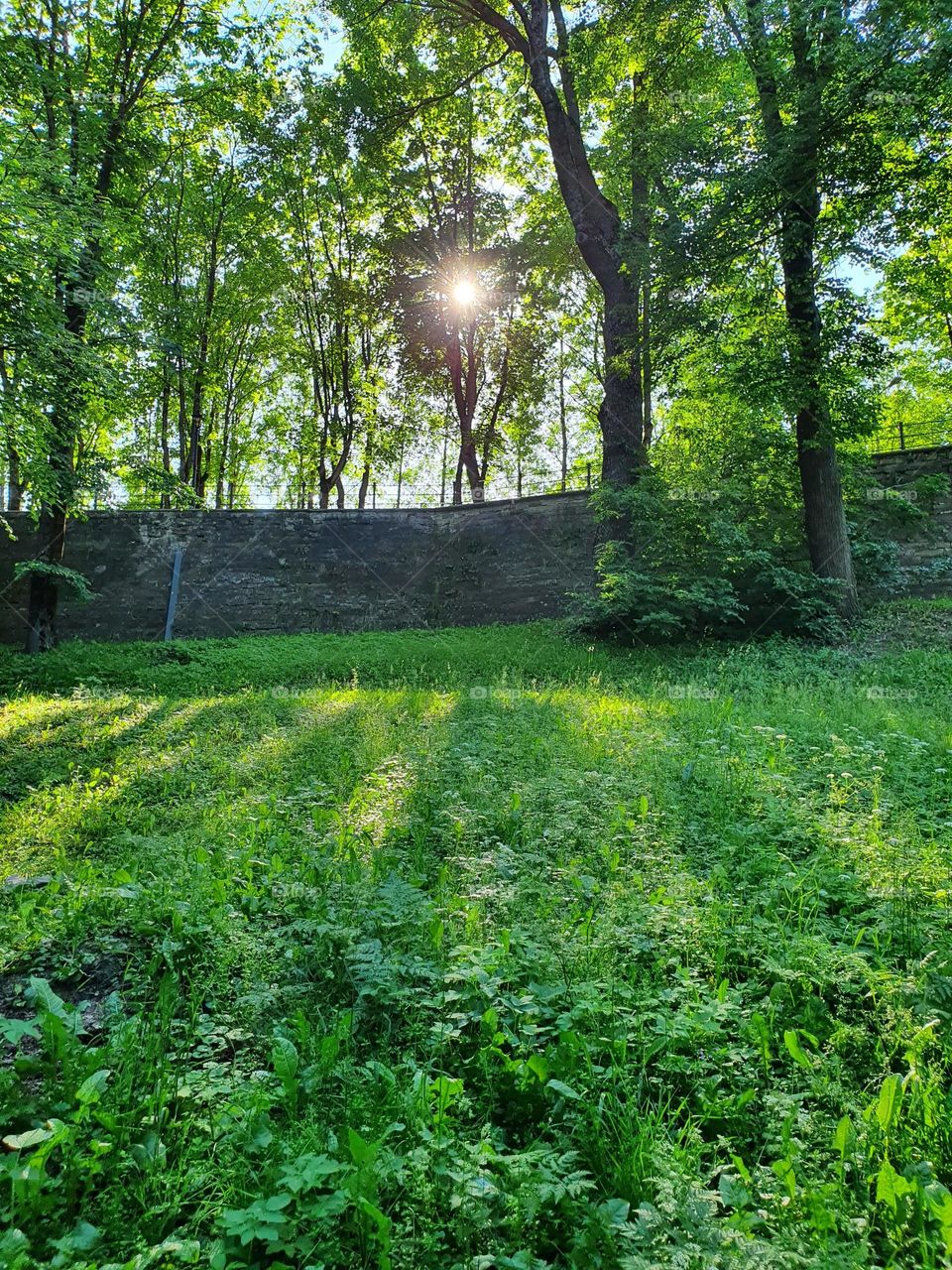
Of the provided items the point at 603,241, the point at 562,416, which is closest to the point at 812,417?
the point at 603,241

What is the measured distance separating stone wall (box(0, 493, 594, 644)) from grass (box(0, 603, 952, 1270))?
10843 mm

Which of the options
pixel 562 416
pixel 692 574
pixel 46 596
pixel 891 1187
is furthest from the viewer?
pixel 562 416

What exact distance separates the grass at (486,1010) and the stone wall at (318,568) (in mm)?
10843

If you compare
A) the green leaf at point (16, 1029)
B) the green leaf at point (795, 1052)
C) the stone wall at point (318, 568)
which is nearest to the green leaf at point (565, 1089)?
the green leaf at point (795, 1052)

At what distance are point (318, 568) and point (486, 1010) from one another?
14.9 meters

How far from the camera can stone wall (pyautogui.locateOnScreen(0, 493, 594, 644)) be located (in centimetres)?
1536

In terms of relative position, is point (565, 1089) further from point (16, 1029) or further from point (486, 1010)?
point (16, 1029)

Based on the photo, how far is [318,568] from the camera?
1638 centimetres

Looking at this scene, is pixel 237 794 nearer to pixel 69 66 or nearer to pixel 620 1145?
pixel 620 1145

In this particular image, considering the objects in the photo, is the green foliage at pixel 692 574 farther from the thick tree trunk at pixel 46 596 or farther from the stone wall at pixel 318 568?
the thick tree trunk at pixel 46 596

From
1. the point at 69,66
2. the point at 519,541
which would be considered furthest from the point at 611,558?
the point at 69,66

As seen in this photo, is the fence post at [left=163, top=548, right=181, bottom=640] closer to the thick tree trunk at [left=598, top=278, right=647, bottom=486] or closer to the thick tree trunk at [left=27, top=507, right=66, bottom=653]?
the thick tree trunk at [left=27, top=507, right=66, bottom=653]

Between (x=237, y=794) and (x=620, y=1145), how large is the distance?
366cm

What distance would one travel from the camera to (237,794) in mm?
4754
